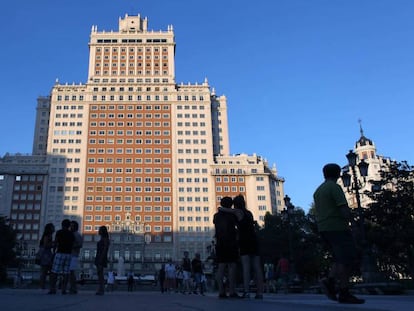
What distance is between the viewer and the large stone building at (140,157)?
8381 cm

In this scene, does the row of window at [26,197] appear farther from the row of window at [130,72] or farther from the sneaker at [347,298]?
the sneaker at [347,298]

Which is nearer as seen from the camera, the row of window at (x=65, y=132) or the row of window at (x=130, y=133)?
the row of window at (x=65, y=132)

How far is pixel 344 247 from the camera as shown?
6223 millimetres

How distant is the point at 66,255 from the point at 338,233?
7.17 metres

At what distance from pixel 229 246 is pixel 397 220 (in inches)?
967

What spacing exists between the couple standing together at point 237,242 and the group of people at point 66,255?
392cm

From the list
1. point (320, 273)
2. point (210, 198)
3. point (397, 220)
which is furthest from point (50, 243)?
point (210, 198)

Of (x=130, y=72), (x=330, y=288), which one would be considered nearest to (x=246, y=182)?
(x=130, y=72)

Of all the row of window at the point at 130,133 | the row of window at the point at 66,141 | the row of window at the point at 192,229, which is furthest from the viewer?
the row of window at the point at 130,133

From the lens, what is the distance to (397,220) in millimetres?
28969

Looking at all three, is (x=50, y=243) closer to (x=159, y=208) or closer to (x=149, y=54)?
(x=159, y=208)

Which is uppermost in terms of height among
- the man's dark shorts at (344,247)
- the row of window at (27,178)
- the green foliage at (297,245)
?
the row of window at (27,178)

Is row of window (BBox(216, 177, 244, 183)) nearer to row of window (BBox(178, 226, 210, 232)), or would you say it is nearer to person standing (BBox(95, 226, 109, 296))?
row of window (BBox(178, 226, 210, 232))

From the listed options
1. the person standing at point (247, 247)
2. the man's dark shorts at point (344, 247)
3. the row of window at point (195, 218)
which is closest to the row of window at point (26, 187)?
the row of window at point (195, 218)
